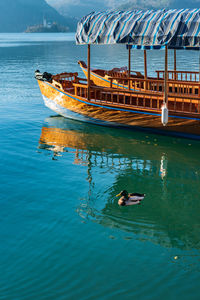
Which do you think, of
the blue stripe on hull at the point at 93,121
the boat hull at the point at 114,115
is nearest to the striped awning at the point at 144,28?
the boat hull at the point at 114,115

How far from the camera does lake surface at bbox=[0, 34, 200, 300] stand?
6820mm

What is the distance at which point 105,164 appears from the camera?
1291 cm

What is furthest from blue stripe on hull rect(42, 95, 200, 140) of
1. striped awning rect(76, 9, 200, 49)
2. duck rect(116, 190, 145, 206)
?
duck rect(116, 190, 145, 206)

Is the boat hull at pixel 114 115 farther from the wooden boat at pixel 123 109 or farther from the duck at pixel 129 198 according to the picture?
the duck at pixel 129 198

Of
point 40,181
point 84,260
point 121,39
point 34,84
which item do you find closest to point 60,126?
point 121,39

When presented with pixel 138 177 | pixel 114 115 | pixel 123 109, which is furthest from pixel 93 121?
pixel 138 177

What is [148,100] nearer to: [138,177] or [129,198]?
[138,177]

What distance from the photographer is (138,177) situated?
11789mm

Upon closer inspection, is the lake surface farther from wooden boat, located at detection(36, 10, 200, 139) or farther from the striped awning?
the striped awning

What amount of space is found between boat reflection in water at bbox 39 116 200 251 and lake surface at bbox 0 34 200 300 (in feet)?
0.09

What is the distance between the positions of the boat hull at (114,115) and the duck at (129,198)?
562cm

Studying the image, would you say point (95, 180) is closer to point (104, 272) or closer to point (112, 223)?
point (112, 223)

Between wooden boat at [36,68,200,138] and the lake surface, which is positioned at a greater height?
wooden boat at [36,68,200,138]

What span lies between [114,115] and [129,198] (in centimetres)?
703
